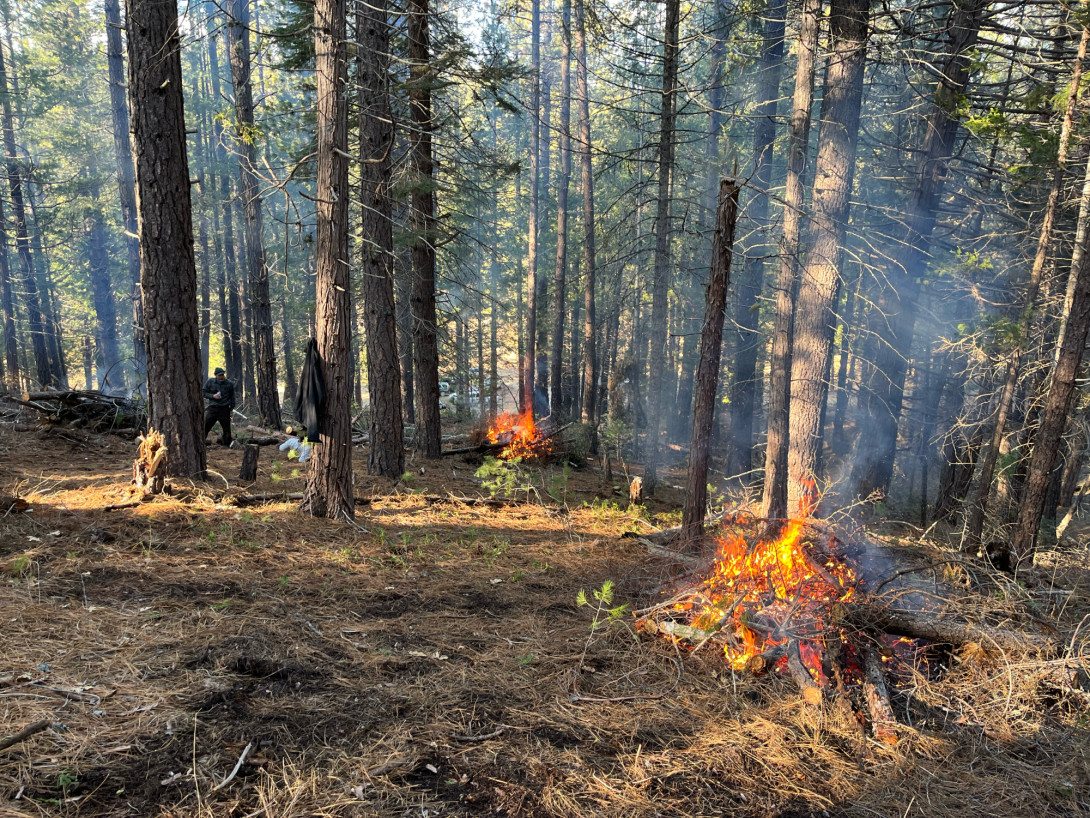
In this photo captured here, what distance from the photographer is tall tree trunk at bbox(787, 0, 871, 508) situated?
8.84 meters

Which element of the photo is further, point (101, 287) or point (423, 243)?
point (101, 287)

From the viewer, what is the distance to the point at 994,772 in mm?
4008

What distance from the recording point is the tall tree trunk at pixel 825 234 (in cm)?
884

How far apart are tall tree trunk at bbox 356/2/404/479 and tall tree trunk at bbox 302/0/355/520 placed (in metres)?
2.10

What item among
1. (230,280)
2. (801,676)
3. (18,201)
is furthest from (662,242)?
(18,201)

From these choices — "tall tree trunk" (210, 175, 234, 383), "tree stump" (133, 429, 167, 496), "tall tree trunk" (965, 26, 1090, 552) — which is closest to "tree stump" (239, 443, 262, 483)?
"tree stump" (133, 429, 167, 496)

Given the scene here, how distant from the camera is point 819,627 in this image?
16.3 feet

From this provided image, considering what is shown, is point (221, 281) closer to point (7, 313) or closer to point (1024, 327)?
point (7, 313)

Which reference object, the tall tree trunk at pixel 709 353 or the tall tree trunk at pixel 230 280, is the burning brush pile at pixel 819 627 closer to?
the tall tree trunk at pixel 709 353

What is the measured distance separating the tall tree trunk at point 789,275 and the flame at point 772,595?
4.01 m

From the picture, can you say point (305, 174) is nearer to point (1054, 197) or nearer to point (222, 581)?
point (222, 581)

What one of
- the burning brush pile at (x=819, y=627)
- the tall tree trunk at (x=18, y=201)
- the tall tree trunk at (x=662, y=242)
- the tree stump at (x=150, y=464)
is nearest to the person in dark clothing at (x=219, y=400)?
the tree stump at (x=150, y=464)

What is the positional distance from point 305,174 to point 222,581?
8.38 m

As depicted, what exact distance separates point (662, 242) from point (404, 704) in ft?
35.2
